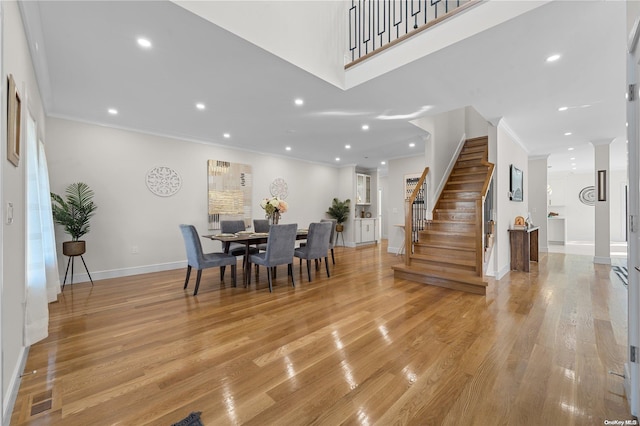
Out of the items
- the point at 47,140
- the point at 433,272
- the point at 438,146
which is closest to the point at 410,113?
the point at 438,146

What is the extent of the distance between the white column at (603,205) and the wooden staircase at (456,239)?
236 centimetres

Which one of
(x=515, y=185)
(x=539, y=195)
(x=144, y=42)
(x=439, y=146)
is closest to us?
(x=144, y=42)

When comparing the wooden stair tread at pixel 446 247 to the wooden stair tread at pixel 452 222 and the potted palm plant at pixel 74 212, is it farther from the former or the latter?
the potted palm plant at pixel 74 212

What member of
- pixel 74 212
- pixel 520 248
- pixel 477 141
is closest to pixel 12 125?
pixel 74 212

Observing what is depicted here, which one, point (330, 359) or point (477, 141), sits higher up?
point (477, 141)

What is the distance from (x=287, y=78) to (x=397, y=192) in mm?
5217

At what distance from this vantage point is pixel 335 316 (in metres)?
2.85

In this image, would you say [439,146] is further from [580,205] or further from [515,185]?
[580,205]

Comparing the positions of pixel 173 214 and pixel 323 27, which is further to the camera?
pixel 173 214

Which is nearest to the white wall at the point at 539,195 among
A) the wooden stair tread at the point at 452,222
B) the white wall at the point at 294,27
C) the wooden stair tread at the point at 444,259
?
the wooden stair tread at the point at 452,222

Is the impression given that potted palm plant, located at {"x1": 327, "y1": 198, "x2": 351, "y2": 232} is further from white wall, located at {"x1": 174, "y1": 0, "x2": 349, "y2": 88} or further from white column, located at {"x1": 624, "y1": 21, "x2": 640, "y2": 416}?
white column, located at {"x1": 624, "y1": 21, "x2": 640, "y2": 416}

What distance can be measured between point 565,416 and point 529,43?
2861 millimetres

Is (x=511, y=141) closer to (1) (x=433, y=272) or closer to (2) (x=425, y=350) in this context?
(1) (x=433, y=272)

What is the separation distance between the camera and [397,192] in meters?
7.44
